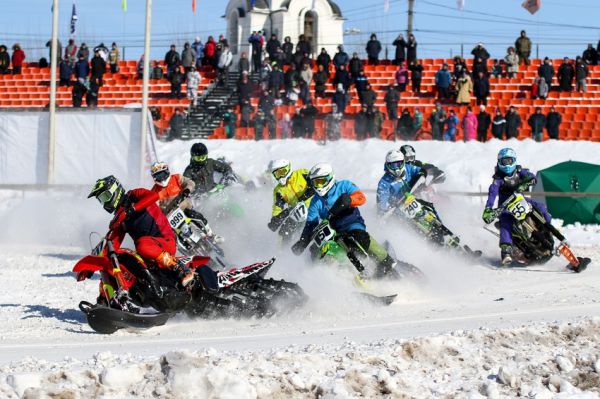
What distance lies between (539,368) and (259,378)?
7.38 ft

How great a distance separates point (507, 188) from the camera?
17.2 meters

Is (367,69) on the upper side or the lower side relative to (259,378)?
upper

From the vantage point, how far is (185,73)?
36031 mm

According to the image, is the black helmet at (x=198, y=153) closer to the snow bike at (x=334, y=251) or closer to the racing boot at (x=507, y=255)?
the racing boot at (x=507, y=255)

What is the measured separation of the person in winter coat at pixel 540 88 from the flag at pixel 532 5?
9.57ft

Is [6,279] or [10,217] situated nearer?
[6,279]

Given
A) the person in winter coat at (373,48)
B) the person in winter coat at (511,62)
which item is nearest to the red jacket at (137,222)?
the person in winter coat at (511,62)

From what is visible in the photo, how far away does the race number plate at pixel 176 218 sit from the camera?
1595 centimetres

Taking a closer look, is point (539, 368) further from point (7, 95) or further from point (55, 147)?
point (7, 95)

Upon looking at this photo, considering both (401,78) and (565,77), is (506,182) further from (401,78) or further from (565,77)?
(401,78)

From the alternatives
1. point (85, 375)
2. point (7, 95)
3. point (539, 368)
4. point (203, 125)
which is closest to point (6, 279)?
point (85, 375)

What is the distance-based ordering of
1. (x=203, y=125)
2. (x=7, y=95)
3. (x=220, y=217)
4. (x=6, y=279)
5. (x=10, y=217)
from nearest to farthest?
(x=6, y=279) → (x=220, y=217) → (x=10, y=217) → (x=203, y=125) → (x=7, y=95)

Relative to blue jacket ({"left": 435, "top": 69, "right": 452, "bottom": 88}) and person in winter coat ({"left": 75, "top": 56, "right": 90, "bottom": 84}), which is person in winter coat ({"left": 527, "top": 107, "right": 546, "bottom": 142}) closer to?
blue jacket ({"left": 435, "top": 69, "right": 452, "bottom": 88})

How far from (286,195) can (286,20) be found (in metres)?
28.1
